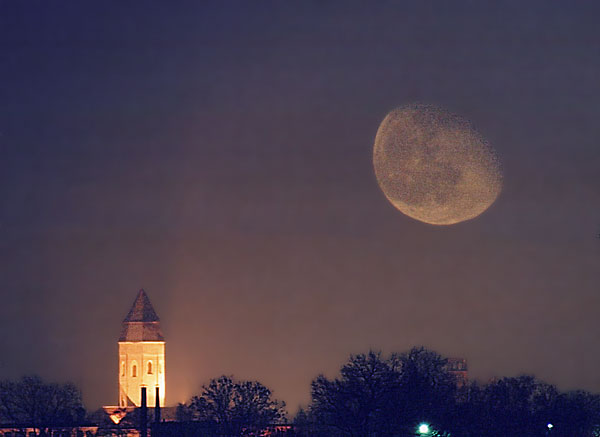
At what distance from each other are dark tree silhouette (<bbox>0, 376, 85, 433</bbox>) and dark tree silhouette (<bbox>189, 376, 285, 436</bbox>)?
17.3 metres

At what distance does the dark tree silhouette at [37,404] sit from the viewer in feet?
568

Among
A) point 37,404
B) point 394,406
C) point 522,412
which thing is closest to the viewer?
point 394,406

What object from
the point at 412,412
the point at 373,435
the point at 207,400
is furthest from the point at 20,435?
the point at 412,412

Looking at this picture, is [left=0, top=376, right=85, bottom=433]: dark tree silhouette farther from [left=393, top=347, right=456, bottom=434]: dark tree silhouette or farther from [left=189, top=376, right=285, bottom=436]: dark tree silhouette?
[left=393, top=347, right=456, bottom=434]: dark tree silhouette

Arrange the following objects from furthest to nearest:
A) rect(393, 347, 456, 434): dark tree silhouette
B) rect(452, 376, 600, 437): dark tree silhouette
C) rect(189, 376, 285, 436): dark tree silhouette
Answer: rect(189, 376, 285, 436): dark tree silhouette → rect(452, 376, 600, 437): dark tree silhouette → rect(393, 347, 456, 434): dark tree silhouette

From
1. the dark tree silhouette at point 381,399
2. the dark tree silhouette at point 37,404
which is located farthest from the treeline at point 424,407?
the dark tree silhouette at point 37,404

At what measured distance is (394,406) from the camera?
123 metres

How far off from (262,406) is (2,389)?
3741 centimetres

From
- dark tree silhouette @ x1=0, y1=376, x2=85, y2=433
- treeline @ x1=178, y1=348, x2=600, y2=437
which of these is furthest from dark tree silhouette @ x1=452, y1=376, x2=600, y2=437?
dark tree silhouette @ x1=0, y1=376, x2=85, y2=433

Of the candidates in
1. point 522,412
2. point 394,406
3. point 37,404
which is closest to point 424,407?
point 394,406

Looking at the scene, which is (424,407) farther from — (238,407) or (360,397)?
(238,407)

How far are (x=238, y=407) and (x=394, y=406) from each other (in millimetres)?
45888

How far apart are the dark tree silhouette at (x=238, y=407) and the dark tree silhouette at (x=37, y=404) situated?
17.3 m

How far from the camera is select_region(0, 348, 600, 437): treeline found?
4909 inches
